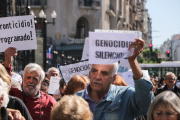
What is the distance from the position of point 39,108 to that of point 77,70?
1.97 m

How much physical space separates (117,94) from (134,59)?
0.45 m

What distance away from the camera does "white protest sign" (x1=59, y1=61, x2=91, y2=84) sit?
6.51 metres

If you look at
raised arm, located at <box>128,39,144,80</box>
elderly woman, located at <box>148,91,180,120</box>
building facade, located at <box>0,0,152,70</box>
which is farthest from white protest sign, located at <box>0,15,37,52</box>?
building facade, located at <box>0,0,152,70</box>

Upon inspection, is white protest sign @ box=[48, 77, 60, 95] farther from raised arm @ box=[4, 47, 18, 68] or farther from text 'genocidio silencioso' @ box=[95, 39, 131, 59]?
text 'genocidio silencioso' @ box=[95, 39, 131, 59]

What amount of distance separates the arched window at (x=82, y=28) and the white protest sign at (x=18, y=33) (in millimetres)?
32931

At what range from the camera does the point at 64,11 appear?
35188 millimetres

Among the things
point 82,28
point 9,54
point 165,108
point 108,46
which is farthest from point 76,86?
point 82,28

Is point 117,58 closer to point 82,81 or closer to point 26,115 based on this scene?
point 26,115

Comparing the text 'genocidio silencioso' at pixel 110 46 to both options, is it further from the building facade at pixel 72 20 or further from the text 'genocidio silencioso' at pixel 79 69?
the building facade at pixel 72 20

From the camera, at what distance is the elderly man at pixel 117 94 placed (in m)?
3.44

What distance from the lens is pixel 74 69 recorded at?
6734mm

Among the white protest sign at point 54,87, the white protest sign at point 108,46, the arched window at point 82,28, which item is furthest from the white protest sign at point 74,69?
the arched window at point 82,28

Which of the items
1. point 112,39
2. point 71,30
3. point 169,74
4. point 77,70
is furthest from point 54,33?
point 112,39

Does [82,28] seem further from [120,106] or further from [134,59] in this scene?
[134,59]
